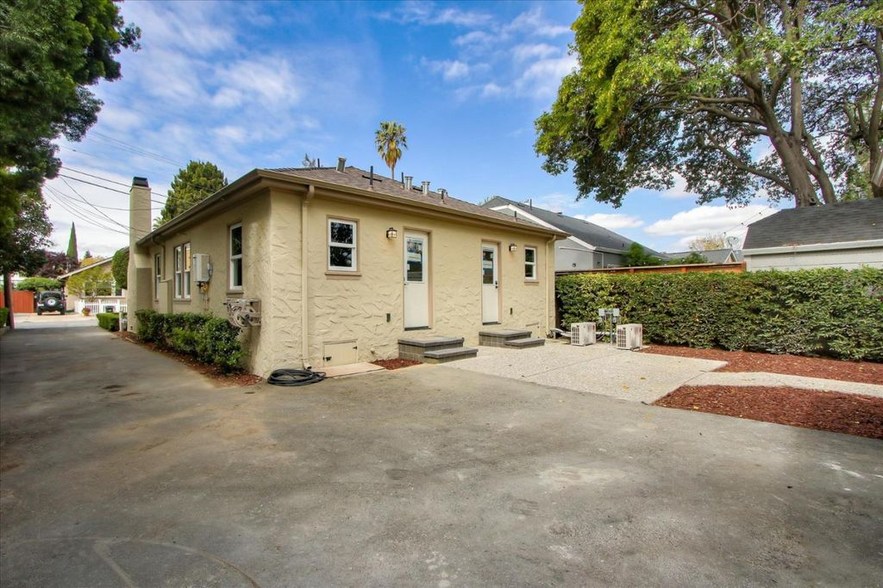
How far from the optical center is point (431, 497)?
106 inches

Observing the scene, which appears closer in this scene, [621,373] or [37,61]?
[37,61]

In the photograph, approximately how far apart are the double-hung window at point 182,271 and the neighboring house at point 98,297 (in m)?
19.0

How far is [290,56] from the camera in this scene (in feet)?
33.8

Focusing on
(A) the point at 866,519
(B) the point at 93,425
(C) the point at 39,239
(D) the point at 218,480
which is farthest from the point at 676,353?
(C) the point at 39,239

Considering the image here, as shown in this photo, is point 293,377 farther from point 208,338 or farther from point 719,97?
point 719,97

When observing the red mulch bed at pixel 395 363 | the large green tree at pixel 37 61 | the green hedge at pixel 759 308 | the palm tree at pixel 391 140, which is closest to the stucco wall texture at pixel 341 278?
A: the red mulch bed at pixel 395 363

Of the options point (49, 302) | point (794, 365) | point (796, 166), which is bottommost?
point (794, 365)

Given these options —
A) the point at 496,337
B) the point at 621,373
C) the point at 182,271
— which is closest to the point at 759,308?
the point at 621,373

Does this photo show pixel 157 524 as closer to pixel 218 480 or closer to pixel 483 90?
pixel 218 480

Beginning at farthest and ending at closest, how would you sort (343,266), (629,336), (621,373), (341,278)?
(629,336) < (343,266) < (341,278) < (621,373)

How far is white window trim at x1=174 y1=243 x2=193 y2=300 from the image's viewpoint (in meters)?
10.6

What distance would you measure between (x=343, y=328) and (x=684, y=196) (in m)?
18.2

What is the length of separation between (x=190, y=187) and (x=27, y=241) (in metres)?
14.0

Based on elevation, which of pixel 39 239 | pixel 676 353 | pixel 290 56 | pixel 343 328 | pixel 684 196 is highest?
pixel 290 56
